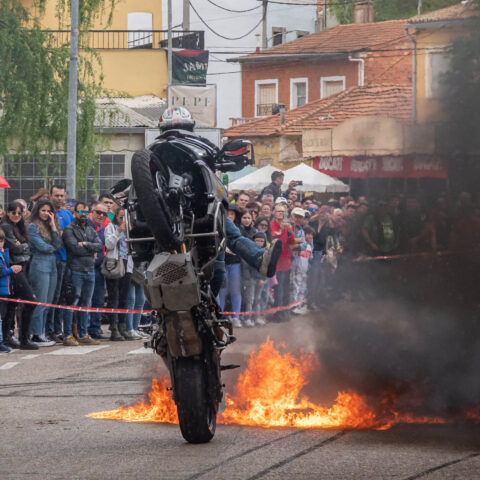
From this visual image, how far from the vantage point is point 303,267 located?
67.4 ft

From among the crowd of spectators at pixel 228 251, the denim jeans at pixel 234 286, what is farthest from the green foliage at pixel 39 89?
the denim jeans at pixel 234 286

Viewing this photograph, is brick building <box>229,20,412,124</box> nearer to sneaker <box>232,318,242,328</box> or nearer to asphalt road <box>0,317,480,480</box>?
sneaker <box>232,318,242,328</box>

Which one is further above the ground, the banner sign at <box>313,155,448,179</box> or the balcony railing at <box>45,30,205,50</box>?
the balcony railing at <box>45,30,205,50</box>

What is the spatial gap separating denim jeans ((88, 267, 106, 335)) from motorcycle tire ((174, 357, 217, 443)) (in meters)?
8.49

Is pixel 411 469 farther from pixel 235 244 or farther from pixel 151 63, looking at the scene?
pixel 151 63

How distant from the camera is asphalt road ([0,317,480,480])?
688 cm

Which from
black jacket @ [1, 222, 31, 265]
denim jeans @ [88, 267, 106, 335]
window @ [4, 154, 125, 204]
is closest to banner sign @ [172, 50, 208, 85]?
window @ [4, 154, 125, 204]

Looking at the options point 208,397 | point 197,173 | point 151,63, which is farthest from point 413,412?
point 151,63

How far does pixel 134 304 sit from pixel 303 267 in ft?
15.4

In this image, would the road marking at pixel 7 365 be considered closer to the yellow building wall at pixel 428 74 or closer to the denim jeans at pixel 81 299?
the denim jeans at pixel 81 299

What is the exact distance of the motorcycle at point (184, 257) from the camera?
750 cm

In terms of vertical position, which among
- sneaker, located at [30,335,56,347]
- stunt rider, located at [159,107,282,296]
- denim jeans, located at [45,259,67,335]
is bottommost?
sneaker, located at [30,335,56,347]

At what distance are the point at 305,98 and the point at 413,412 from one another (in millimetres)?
46430

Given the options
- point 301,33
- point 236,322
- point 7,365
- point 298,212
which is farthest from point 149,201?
point 301,33
